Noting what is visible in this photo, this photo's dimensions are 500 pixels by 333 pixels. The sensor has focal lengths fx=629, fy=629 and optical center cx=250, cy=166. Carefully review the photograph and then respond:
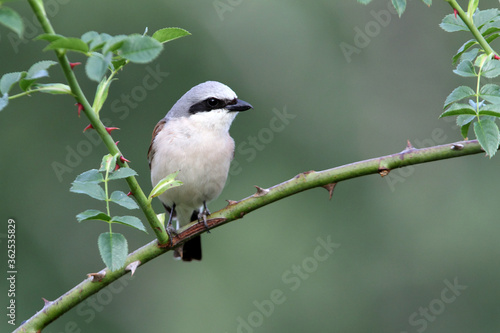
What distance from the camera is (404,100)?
1196cm

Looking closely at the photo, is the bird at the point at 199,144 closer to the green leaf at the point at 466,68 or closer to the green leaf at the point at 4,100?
the green leaf at the point at 466,68

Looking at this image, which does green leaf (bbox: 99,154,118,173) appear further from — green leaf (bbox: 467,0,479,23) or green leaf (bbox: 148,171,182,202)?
→ green leaf (bbox: 467,0,479,23)

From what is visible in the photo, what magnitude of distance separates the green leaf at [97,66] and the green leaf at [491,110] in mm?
1458

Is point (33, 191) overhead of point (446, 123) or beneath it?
overhead

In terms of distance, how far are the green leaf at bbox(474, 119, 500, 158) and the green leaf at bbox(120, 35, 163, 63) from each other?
49.8 inches

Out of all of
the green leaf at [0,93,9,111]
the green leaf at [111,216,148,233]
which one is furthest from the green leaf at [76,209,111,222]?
the green leaf at [0,93,9,111]

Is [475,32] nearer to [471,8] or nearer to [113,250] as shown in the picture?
[471,8]

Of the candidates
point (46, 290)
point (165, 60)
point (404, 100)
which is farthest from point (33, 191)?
point (404, 100)

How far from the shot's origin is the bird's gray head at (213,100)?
16.2 feet

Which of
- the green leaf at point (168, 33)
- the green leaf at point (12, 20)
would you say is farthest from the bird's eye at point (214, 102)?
the green leaf at point (12, 20)

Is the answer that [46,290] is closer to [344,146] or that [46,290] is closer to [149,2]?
[149,2]

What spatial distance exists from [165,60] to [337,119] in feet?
11.4

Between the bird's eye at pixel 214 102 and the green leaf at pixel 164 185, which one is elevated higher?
the bird's eye at pixel 214 102

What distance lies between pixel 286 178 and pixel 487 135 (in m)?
9.04
